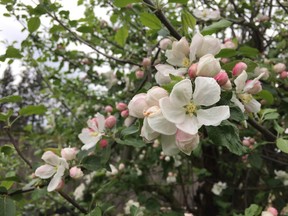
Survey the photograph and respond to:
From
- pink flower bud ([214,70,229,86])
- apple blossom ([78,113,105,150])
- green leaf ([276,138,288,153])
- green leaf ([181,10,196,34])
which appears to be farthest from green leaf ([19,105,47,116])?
green leaf ([276,138,288,153])

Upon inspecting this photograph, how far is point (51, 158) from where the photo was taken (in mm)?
1096

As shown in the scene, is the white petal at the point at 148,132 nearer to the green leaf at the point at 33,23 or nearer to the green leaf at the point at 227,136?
the green leaf at the point at 227,136

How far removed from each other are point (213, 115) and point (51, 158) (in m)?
0.63

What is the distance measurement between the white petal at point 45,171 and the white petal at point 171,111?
23.3 inches

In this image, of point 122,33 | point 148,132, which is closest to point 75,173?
point 148,132

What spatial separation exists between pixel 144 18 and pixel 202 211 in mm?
2481

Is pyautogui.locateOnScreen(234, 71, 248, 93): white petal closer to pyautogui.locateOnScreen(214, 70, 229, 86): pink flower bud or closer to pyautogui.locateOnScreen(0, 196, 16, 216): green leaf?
pyautogui.locateOnScreen(214, 70, 229, 86): pink flower bud

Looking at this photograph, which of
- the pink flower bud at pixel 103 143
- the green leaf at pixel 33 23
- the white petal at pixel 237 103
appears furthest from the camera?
the green leaf at pixel 33 23

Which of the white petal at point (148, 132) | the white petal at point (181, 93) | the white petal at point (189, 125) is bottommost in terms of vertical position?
the white petal at point (148, 132)

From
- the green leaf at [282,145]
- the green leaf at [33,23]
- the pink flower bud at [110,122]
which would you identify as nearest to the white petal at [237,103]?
the green leaf at [282,145]

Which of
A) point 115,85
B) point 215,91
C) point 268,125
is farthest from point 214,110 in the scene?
point 115,85

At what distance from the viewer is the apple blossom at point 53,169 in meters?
1.08

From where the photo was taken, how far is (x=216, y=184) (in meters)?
2.80

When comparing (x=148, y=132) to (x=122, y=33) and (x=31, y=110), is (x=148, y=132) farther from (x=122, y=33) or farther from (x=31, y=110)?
(x=122, y=33)
